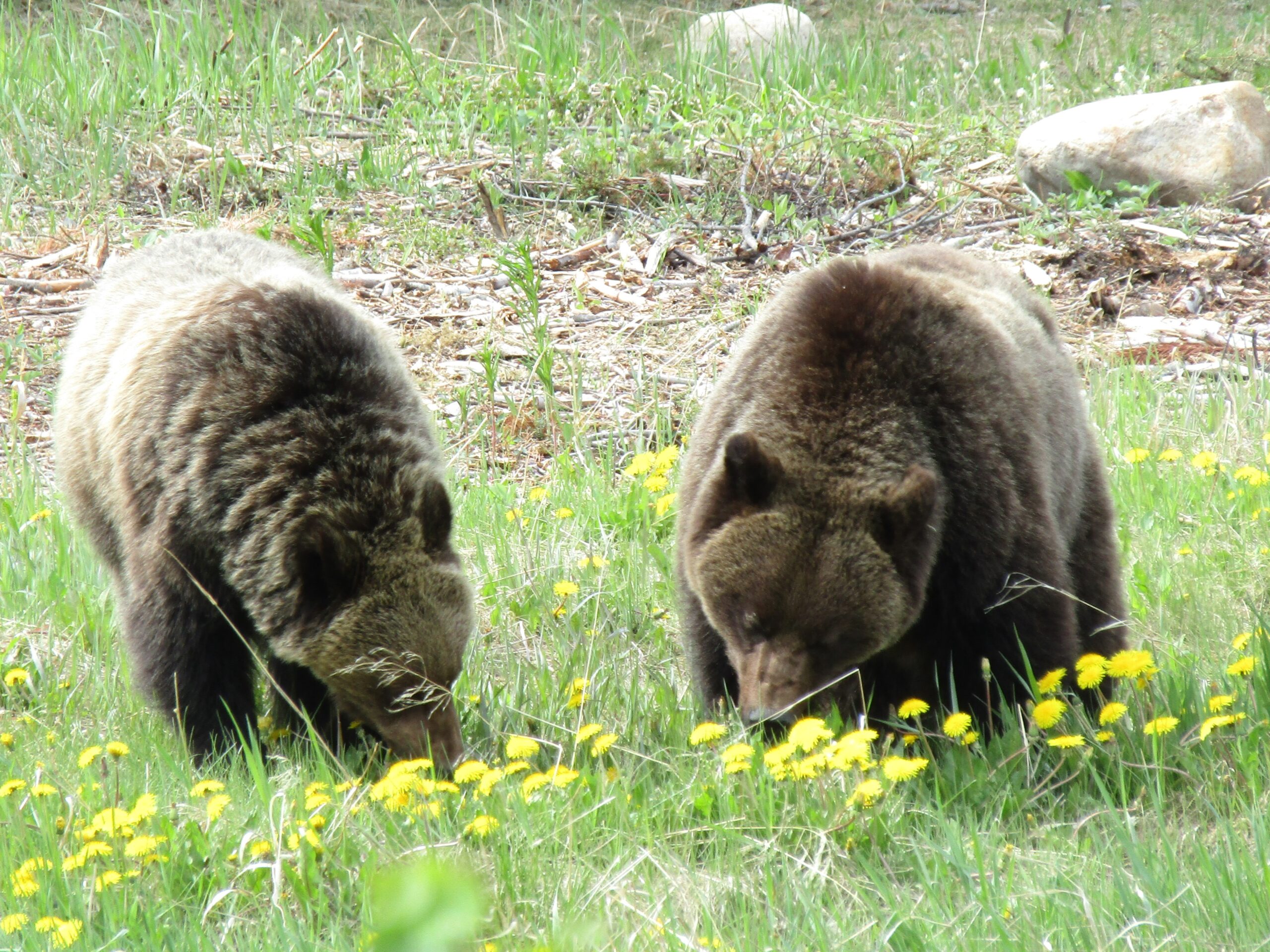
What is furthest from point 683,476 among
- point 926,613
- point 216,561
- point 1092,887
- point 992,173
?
point 992,173

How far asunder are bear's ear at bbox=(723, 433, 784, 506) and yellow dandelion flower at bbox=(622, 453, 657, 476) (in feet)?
5.60

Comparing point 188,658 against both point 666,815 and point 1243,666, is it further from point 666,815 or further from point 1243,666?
point 1243,666

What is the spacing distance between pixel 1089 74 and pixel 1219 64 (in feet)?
3.93

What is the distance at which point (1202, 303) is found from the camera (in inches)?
322

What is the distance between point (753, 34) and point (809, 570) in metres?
10.1

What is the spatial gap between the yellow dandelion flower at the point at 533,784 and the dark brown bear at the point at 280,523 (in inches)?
21.2

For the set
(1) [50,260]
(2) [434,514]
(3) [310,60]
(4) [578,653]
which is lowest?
(4) [578,653]

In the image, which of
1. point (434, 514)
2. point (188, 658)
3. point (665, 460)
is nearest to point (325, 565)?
point (434, 514)

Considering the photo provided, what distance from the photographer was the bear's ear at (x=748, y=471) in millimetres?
3830

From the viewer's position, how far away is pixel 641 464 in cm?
573

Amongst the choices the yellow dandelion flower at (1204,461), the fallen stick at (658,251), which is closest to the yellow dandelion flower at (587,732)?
the yellow dandelion flower at (1204,461)

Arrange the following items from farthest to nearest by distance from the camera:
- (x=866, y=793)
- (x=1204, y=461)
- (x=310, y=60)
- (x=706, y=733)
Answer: (x=310, y=60) → (x=1204, y=461) → (x=706, y=733) → (x=866, y=793)

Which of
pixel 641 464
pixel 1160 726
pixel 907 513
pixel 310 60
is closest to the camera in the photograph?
pixel 1160 726

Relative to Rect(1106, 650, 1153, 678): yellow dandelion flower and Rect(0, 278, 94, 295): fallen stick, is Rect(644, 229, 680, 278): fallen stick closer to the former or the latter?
Rect(0, 278, 94, 295): fallen stick
